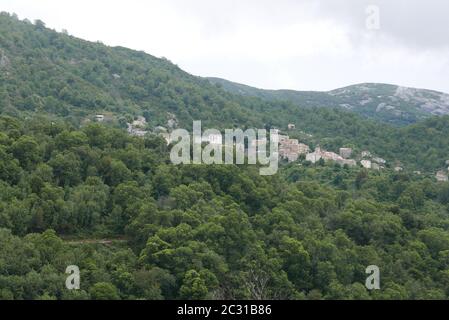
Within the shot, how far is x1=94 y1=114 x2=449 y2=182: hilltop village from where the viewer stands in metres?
62.9

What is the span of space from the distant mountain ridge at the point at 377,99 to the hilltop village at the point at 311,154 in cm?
7523

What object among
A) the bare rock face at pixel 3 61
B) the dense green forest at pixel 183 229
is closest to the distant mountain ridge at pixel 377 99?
the bare rock face at pixel 3 61

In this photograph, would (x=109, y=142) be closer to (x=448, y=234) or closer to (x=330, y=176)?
(x=448, y=234)

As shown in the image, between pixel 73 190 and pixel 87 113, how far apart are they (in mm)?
42097

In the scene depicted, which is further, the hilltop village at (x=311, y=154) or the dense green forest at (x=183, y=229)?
the hilltop village at (x=311, y=154)

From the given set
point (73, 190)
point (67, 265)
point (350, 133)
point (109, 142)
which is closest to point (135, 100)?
point (350, 133)

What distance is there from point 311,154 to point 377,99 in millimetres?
112427

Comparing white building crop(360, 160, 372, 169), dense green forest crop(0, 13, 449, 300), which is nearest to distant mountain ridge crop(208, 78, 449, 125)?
white building crop(360, 160, 372, 169)

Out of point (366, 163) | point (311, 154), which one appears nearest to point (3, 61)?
point (311, 154)

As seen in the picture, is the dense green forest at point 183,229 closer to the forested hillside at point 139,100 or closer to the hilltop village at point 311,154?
the hilltop village at point 311,154

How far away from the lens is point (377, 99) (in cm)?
17050

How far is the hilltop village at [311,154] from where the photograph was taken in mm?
62906

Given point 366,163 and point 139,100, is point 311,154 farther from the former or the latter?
point 139,100

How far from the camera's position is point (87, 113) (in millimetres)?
68875
